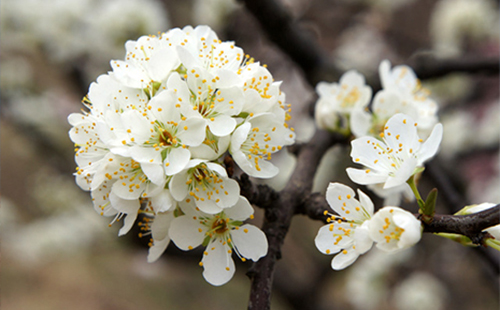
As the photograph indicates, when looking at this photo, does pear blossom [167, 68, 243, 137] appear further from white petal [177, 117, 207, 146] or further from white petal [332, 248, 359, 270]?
white petal [332, 248, 359, 270]

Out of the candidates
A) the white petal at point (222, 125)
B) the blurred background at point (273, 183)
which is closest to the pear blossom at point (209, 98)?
the white petal at point (222, 125)

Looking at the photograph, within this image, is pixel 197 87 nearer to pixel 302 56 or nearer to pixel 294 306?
pixel 302 56

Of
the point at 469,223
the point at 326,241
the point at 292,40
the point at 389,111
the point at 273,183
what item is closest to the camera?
the point at 469,223

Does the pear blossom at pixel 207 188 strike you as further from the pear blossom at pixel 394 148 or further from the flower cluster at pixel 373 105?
the flower cluster at pixel 373 105

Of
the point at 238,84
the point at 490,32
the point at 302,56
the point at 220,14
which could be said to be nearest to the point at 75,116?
the point at 238,84

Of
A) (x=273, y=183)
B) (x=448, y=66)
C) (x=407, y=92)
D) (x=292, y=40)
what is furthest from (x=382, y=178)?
(x=273, y=183)

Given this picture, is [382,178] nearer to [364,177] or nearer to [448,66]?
[364,177]
